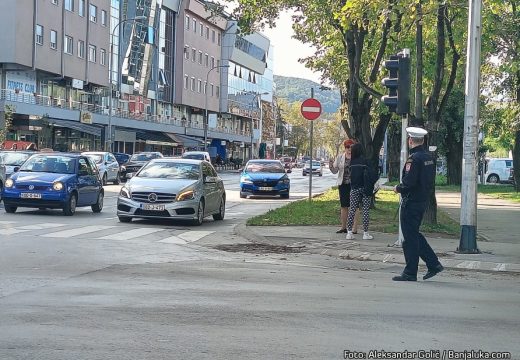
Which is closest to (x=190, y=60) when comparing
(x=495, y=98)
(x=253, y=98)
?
(x=253, y=98)

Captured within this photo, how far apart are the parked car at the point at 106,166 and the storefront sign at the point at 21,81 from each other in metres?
13.2

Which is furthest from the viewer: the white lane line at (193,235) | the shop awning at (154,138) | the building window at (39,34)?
the shop awning at (154,138)

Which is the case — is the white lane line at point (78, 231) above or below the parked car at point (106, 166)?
below

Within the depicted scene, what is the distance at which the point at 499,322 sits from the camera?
23.3ft

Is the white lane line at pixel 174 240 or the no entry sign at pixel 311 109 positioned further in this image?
the no entry sign at pixel 311 109

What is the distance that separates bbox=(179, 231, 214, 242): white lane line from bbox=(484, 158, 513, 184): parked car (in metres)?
47.2

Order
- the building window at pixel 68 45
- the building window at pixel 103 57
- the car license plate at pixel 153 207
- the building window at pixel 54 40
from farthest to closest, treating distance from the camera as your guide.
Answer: the building window at pixel 103 57 < the building window at pixel 68 45 < the building window at pixel 54 40 < the car license plate at pixel 153 207

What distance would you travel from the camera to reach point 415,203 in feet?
32.0

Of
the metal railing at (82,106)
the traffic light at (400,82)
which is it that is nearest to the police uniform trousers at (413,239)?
the traffic light at (400,82)

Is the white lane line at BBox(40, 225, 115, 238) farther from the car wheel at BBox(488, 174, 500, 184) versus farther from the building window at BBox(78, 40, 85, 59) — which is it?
the car wheel at BBox(488, 174, 500, 184)

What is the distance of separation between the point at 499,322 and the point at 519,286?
10.2 feet

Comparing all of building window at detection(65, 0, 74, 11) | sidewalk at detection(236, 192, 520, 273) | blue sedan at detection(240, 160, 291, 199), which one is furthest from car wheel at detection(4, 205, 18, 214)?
building window at detection(65, 0, 74, 11)

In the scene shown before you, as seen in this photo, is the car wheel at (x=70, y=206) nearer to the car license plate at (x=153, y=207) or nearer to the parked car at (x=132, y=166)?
the car license plate at (x=153, y=207)

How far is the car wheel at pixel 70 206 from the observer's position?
18031mm
